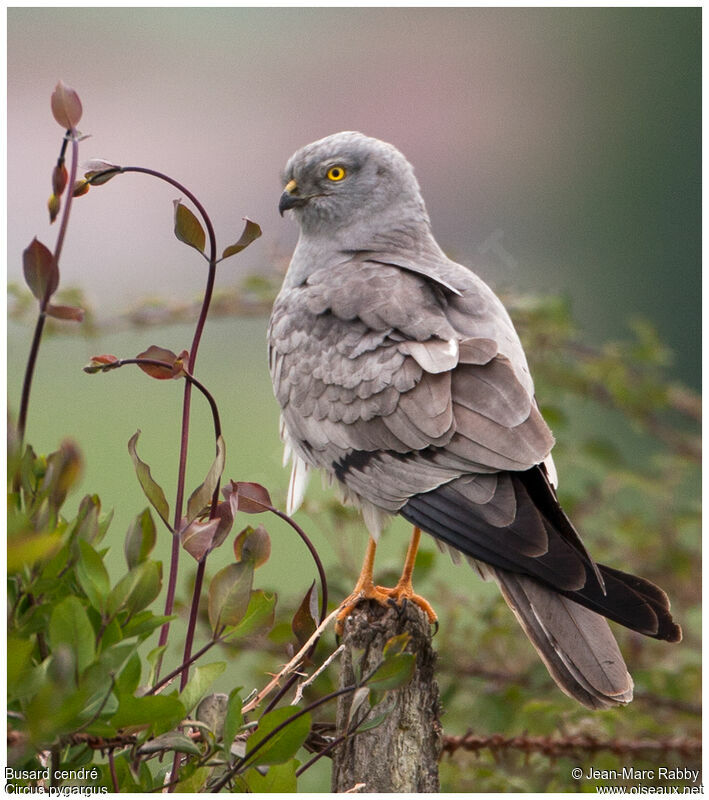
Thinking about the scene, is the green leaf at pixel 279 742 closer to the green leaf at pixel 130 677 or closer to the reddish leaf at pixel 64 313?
the green leaf at pixel 130 677

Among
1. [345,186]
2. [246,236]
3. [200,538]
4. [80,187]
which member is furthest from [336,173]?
[200,538]

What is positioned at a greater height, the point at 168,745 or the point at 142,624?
the point at 142,624

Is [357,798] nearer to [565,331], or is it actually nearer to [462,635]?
[462,635]

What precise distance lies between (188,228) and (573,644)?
1179mm

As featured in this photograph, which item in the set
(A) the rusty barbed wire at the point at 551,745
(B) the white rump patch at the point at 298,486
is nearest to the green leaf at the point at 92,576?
(A) the rusty barbed wire at the point at 551,745

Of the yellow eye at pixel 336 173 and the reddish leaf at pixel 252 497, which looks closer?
the reddish leaf at pixel 252 497

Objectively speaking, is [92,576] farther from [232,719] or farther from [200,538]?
[232,719]

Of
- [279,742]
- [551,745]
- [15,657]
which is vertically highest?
[15,657]

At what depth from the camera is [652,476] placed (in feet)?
13.2

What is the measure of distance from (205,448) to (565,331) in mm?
1442

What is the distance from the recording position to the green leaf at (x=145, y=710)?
51.1 inches

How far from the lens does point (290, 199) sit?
304 centimetres

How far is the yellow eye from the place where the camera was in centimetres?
302

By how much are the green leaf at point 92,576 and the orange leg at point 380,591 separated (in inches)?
45.5
